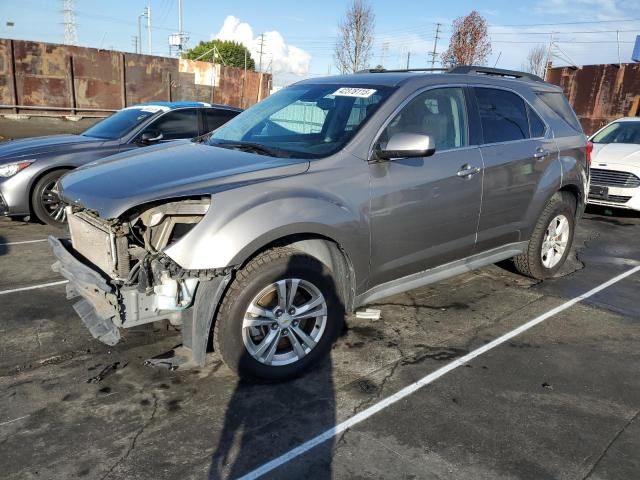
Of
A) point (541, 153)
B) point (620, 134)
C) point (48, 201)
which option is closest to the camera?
point (541, 153)

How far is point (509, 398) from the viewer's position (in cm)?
326

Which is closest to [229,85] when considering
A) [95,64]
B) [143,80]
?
[143,80]

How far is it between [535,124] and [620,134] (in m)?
6.14

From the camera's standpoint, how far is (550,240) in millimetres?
5344

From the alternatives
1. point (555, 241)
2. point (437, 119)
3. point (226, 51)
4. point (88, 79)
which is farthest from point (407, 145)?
point (226, 51)

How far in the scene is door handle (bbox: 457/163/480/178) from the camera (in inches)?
159

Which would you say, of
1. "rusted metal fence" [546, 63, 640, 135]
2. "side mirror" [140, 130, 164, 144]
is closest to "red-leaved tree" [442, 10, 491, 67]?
"rusted metal fence" [546, 63, 640, 135]

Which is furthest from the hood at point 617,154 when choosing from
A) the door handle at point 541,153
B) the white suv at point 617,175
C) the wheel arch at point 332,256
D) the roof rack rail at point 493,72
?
the wheel arch at point 332,256

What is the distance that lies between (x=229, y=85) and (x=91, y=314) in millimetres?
26593

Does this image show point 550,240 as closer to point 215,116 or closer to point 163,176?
point 163,176

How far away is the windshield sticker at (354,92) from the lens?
153 inches

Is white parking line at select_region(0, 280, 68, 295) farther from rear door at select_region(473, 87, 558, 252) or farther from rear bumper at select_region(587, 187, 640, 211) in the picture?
rear bumper at select_region(587, 187, 640, 211)

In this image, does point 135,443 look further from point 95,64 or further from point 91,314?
point 95,64

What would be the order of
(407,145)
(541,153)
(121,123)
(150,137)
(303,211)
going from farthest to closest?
(121,123), (150,137), (541,153), (407,145), (303,211)
